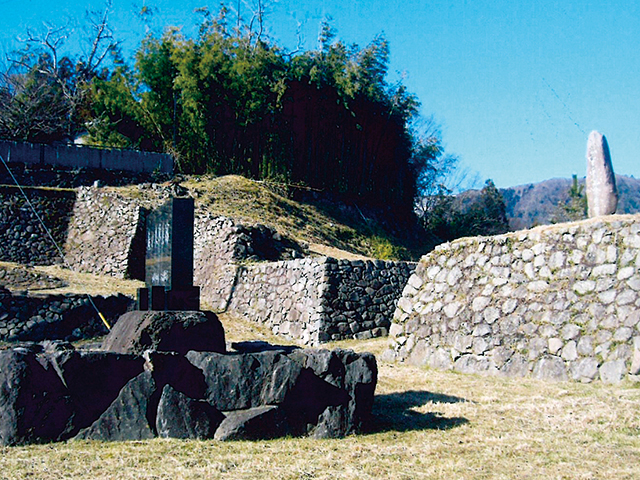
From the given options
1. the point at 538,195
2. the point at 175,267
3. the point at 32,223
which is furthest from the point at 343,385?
the point at 538,195

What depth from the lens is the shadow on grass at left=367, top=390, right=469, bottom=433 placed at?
6.95 meters

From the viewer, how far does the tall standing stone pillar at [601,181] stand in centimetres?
1077

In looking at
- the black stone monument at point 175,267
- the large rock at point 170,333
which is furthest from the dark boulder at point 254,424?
the black stone monument at point 175,267

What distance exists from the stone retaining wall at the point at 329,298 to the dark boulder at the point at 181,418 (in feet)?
29.7

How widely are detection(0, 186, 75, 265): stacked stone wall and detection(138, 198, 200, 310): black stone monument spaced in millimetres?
16409

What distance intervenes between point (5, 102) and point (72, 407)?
33.5 meters

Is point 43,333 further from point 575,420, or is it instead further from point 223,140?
point 223,140

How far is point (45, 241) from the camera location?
79.5 ft

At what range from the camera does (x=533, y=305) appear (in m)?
10.2

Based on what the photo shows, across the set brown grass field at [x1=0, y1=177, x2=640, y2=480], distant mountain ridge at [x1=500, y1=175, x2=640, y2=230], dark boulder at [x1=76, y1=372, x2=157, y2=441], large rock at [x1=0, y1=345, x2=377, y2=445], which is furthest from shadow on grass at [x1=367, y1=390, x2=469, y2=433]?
distant mountain ridge at [x1=500, y1=175, x2=640, y2=230]

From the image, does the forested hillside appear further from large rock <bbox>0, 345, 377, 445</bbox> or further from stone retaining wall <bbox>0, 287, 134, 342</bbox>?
large rock <bbox>0, 345, 377, 445</bbox>

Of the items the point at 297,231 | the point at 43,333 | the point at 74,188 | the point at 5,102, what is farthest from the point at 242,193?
the point at 5,102

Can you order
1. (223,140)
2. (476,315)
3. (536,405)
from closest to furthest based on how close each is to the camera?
(536,405)
(476,315)
(223,140)

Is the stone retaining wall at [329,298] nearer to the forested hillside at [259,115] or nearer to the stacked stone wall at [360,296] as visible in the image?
the stacked stone wall at [360,296]
